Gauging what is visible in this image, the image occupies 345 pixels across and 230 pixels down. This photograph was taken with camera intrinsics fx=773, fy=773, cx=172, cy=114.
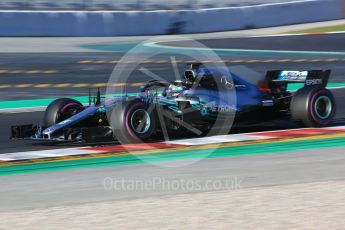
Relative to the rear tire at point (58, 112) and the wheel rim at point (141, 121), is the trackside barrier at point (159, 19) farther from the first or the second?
the wheel rim at point (141, 121)

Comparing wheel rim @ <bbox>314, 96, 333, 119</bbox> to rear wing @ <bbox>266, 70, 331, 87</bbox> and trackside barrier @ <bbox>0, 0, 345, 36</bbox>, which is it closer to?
rear wing @ <bbox>266, 70, 331, 87</bbox>

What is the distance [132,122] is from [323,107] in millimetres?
2908

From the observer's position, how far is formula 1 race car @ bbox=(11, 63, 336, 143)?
10.0 meters

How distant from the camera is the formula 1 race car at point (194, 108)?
396 inches

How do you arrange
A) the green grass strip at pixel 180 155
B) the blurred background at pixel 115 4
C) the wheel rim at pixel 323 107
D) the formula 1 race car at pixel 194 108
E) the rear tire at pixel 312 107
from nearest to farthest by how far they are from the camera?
the green grass strip at pixel 180 155, the formula 1 race car at pixel 194 108, the rear tire at pixel 312 107, the wheel rim at pixel 323 107, the blurred background at pixel 115 4

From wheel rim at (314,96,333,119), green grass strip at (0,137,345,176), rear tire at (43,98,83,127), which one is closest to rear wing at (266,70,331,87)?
wheel rim at (314,96,333,119)

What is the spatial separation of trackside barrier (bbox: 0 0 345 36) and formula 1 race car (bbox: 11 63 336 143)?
16.2m

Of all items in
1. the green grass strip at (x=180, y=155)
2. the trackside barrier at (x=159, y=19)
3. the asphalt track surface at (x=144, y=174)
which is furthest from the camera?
the trackside barrier at (x=159, y=19)

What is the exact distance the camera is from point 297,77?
37.0 feet

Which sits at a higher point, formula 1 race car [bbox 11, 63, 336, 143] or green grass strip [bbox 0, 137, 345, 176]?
formula 1 race car [bbox 11, 63, 336, 143]

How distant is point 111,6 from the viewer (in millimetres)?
28812

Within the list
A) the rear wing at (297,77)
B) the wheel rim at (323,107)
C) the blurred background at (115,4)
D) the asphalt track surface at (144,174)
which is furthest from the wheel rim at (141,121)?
the blurred background at (115,4)

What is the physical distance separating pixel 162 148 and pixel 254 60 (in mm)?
12479

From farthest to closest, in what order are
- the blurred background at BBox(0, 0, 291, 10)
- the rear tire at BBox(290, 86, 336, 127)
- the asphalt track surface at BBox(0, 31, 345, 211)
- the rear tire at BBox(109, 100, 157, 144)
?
the blurred background at BBox(0, 0, 291, 10)
the rear tire at BBox(290, 86, 336, 127)
the rear tire at BBox(109, 100, 157, 144)
the asphalt track surface at BBox(0, 31, 345, 211)
